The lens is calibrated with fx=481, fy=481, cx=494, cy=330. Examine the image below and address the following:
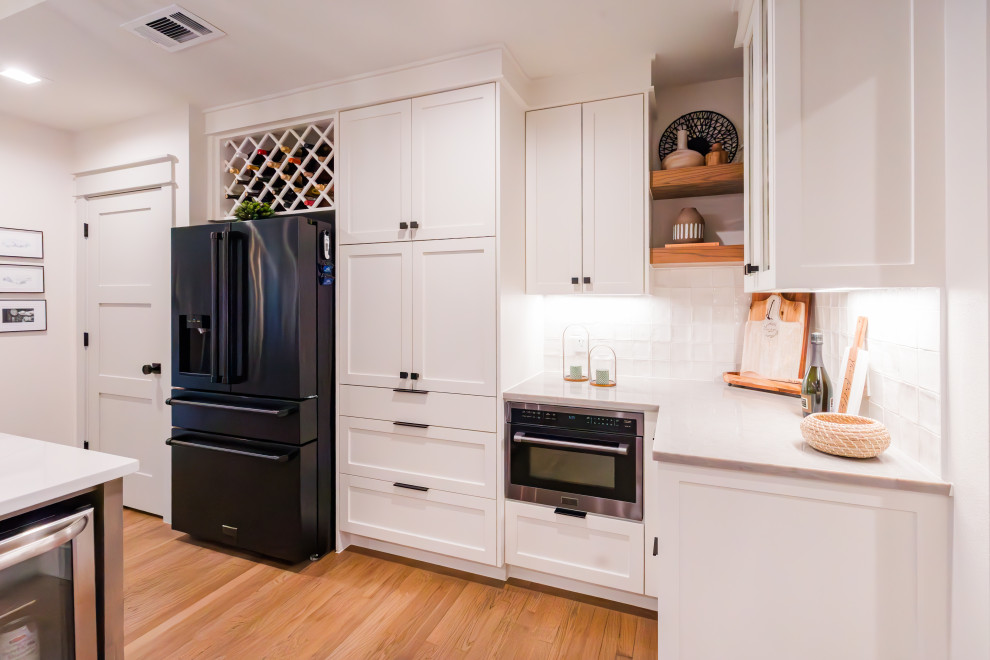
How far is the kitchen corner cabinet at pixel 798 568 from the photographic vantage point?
1156 mm

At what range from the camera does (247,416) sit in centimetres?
248

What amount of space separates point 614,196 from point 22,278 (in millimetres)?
3687

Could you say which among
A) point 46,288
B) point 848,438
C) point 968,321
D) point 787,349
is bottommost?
point 848,438

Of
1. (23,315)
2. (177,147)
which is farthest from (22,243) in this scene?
(177,147)

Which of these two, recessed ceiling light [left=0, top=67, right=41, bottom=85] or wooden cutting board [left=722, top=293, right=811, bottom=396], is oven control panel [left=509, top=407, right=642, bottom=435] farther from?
recessed ceiling light [left=0, top=67, right=41, bottom=85]

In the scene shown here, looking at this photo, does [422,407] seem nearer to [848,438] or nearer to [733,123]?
[848,438]

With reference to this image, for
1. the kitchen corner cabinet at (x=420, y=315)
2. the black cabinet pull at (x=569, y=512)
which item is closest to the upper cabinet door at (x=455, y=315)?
the kitchen corner cabinet at (x=420, y=315)

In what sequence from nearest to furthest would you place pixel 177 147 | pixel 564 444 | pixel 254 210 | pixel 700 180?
pixel 564 444
pixel 700 180
pixel 254 210
pixel 177 147

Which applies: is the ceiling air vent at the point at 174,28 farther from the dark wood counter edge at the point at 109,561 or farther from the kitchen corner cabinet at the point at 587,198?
the dark wood counter edge at the point at 109,561

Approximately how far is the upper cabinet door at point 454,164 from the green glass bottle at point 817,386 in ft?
4.53

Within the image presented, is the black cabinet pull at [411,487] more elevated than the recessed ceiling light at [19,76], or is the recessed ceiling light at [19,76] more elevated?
the recessed ceiling light at [19,76]

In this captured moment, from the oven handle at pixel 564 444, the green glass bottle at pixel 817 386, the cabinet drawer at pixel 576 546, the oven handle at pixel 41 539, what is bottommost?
the cabinet drawer at pixel 576 546

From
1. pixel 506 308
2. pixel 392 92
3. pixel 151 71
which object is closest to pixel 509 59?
pixel 392 92

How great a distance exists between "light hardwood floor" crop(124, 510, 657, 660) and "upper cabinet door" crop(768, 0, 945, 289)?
5.22 ft
